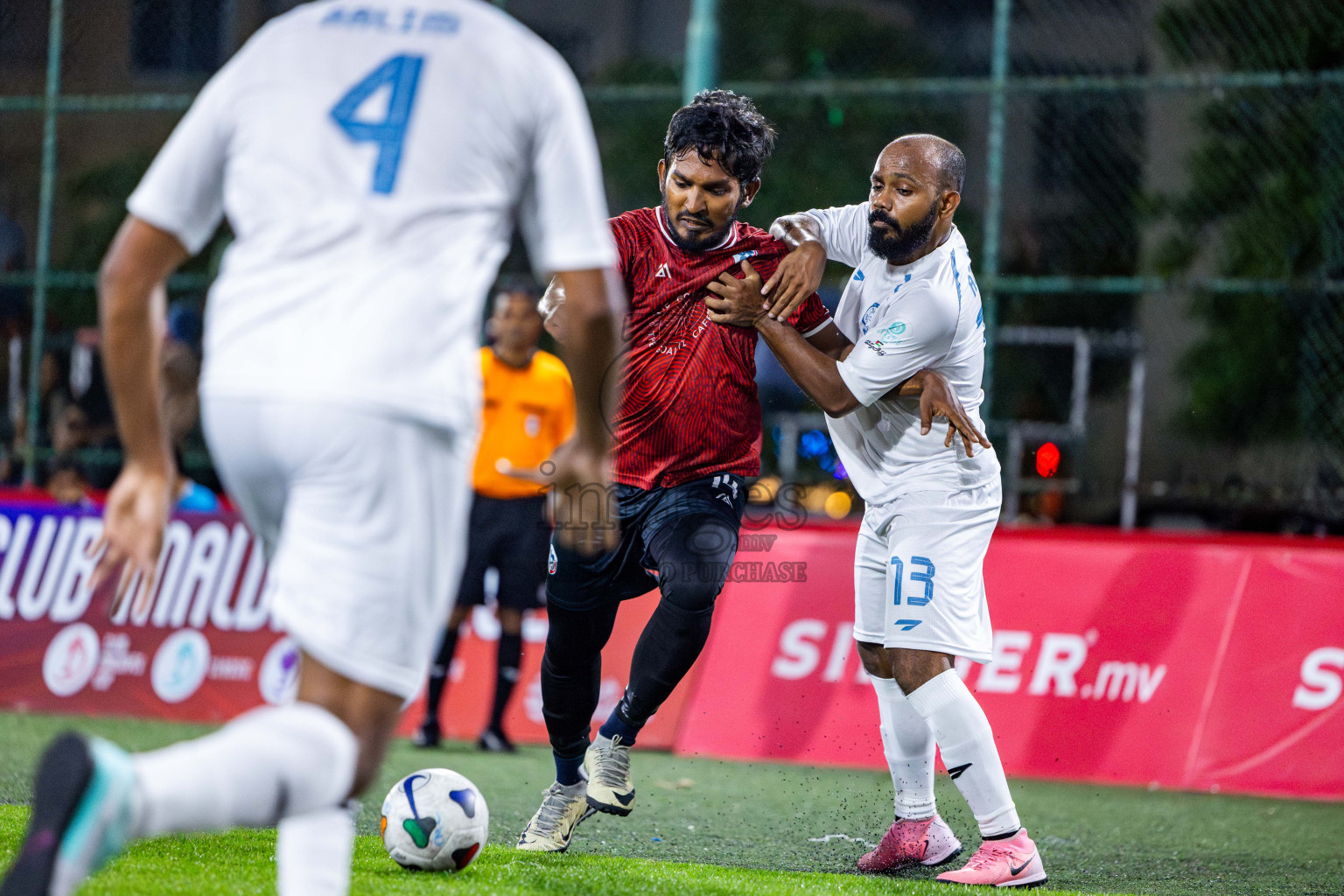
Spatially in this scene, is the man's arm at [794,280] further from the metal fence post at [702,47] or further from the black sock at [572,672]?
the metal fence post at [702,47]

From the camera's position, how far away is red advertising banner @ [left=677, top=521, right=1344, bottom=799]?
720 centimetres

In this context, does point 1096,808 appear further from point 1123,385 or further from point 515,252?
point 515,252

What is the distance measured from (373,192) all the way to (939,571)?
2608 millimetres

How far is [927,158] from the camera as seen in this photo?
469cm

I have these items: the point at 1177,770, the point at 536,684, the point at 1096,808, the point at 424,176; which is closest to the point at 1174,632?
the point at 1177,770

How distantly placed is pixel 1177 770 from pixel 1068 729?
0.55 metres

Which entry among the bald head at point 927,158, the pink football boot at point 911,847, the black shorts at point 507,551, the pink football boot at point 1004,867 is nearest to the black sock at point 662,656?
the pink football boot at point 911,847

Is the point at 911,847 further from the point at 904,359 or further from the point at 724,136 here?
the point at 724,136

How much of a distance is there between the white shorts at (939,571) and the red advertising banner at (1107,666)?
9.79 feet

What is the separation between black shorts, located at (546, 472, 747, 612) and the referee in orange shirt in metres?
3.07

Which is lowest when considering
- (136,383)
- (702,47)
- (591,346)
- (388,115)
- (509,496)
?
(509,496)

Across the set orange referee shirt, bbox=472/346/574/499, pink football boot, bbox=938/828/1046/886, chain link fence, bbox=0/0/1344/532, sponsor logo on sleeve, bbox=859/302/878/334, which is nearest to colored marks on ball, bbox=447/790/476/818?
pink football boot, bbox=938/828/1046/886

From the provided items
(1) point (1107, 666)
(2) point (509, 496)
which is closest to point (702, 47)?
(2) point (509, 496)

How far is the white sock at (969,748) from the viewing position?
4566mm
